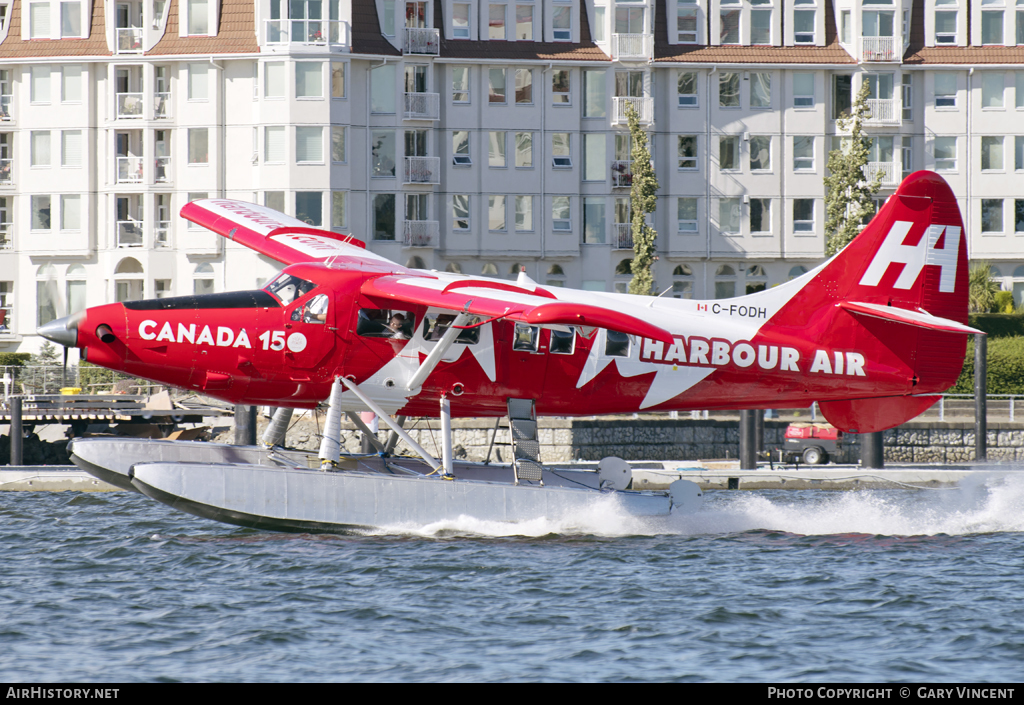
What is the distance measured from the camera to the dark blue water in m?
11.1

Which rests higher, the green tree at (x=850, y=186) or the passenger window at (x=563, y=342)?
the green tree at (x=850, y=186)

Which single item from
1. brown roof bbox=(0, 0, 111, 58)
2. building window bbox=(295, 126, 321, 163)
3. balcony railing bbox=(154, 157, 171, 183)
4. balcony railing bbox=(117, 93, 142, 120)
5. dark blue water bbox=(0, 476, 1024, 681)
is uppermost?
brown roof bbox=(0, 0, 111, 58)

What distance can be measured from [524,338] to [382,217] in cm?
3054

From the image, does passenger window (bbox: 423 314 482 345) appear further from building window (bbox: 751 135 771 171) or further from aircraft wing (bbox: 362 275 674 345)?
building window (bbox: 751 135 771 171)

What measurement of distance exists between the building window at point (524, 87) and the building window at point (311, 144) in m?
8.36

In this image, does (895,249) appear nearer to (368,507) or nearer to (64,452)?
(368,507)

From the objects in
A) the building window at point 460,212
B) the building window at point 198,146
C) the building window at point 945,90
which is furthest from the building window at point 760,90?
the building window at point 198,146

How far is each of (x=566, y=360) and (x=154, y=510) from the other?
8.07m

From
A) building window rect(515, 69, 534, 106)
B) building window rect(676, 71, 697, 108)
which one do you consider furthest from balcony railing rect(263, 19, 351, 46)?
building window rect(676, 71, 697, 108)

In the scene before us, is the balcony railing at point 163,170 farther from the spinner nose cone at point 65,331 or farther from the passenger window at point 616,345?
the passenger window at point 616,345

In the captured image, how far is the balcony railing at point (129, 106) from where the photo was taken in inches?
1870

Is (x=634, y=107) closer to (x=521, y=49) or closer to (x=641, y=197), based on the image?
(x=641, y=197)

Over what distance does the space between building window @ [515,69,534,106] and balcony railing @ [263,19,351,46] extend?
297 inches
